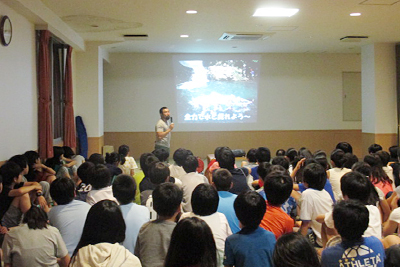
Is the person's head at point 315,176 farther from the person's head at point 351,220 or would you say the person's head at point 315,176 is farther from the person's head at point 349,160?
the person's head at point 349,160

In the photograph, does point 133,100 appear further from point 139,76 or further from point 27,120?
point 27,120

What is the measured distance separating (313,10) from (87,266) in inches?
208

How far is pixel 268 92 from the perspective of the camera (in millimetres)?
10695

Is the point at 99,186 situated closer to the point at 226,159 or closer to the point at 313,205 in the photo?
the point at 226,159

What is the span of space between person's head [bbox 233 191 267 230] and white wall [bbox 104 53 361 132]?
8488 millimetres

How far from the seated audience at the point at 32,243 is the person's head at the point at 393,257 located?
1.71m

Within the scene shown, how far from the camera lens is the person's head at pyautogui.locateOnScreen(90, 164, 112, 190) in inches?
124

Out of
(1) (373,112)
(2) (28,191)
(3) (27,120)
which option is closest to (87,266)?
(2) (28,191)

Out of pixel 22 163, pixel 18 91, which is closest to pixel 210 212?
pixel 22 163

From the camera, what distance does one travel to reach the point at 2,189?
3.41m

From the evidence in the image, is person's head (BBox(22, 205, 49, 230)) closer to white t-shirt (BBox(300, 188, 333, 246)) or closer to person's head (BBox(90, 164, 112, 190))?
person's head (BBox(90, 164, 112, 190))

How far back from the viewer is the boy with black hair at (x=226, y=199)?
2.69m

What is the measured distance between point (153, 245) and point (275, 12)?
15.8 feet

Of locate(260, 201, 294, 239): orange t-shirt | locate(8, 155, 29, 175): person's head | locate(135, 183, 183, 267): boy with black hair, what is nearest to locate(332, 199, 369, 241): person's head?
locate(260, 201, 294, 239): orange t-shirt
